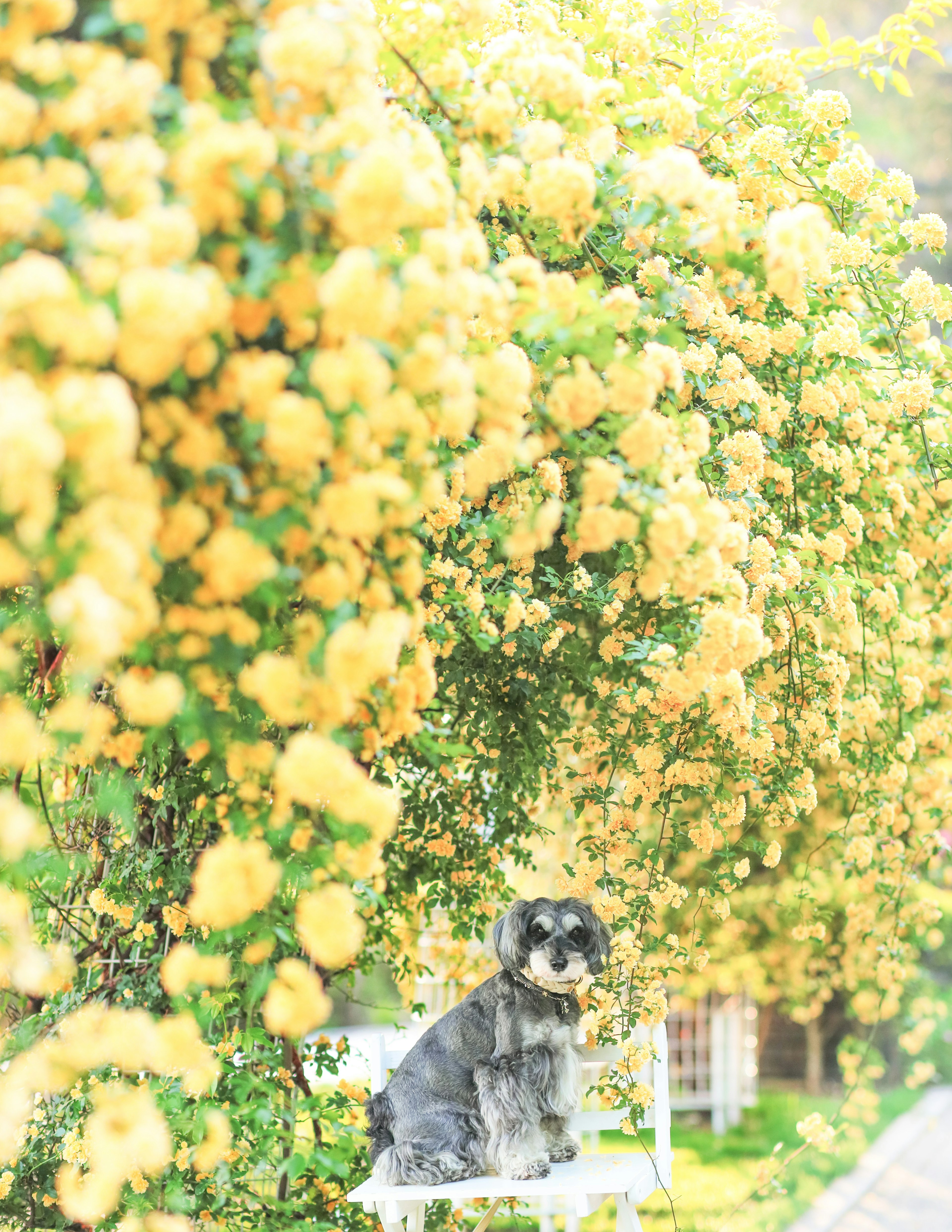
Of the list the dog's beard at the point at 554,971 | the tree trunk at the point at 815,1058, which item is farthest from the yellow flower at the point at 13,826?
the tree trunk at the point at 815,1058

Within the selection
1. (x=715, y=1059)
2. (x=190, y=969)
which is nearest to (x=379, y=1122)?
(x=190, y=969)

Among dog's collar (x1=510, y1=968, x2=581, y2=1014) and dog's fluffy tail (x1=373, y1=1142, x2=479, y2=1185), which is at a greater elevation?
dog's collar (x1=510, y1=968, x2=581, y2=1014)

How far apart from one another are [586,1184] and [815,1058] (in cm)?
483

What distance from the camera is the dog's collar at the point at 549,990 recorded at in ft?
6.26

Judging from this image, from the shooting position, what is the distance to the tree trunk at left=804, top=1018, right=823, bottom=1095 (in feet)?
19.7

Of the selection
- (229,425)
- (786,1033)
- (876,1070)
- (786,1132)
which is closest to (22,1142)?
(229,425)

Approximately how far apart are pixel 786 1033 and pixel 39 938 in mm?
5500

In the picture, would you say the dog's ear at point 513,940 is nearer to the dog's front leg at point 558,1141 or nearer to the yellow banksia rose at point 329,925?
the dog's front leg at point 558,1141

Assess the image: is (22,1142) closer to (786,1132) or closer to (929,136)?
(786,1132)

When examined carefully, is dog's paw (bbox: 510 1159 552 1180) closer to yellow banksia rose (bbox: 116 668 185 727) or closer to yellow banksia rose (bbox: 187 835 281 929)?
yellow banksia rose (bbox: 187 835 281 929)

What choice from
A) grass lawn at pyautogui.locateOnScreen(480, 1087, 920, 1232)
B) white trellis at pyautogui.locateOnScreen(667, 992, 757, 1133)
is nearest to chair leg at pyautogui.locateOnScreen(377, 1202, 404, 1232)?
grass lawn at pyautogui.locateOnScreen(480, 1087, 920, 1232)

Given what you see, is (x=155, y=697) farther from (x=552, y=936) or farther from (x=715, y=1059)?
(x=715, y=1059)

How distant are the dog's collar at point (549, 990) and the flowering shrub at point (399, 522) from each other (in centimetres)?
8

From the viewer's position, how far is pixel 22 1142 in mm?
1958
